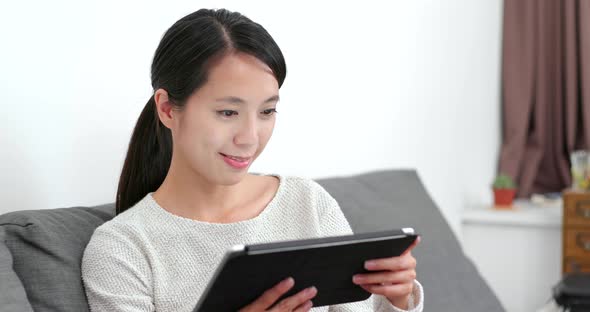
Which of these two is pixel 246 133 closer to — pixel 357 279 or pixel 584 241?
pixel 357 279

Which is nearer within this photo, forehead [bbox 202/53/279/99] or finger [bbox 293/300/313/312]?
finger [bbox 293/300/313/312]

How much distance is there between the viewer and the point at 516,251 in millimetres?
3566

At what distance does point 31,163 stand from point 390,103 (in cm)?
161

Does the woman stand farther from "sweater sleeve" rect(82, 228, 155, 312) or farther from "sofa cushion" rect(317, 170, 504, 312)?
"sofa cushion" rect(317, 170, 504, 312)

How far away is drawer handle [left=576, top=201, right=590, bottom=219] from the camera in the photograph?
3332 mm

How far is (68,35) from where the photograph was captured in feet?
5.20

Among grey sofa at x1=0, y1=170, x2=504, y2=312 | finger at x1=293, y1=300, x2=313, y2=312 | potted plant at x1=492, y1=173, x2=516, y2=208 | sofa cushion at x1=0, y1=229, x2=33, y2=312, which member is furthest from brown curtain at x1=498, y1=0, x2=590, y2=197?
sofa cushion at x1=0, y1=229, x2=33, y2=312

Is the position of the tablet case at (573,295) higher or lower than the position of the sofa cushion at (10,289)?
lower

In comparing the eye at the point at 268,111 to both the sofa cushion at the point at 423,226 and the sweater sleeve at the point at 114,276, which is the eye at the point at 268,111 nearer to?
the sweater sleeve at the point at 114,276

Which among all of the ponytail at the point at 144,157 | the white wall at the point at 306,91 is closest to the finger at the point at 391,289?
the ponytail at the point at 144,157

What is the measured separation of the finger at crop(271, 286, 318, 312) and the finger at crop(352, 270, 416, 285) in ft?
0.24

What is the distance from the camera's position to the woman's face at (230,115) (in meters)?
1.39

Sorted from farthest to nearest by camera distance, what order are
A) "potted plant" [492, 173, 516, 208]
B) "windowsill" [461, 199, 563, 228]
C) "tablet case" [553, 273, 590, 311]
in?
"potted plant" [492, 173, 516, 208] < "windowsill" [461, 199, 563, 228] < "tablet case" [553, 273, 590, 311]

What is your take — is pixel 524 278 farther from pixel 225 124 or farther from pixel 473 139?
pixel 225 124
